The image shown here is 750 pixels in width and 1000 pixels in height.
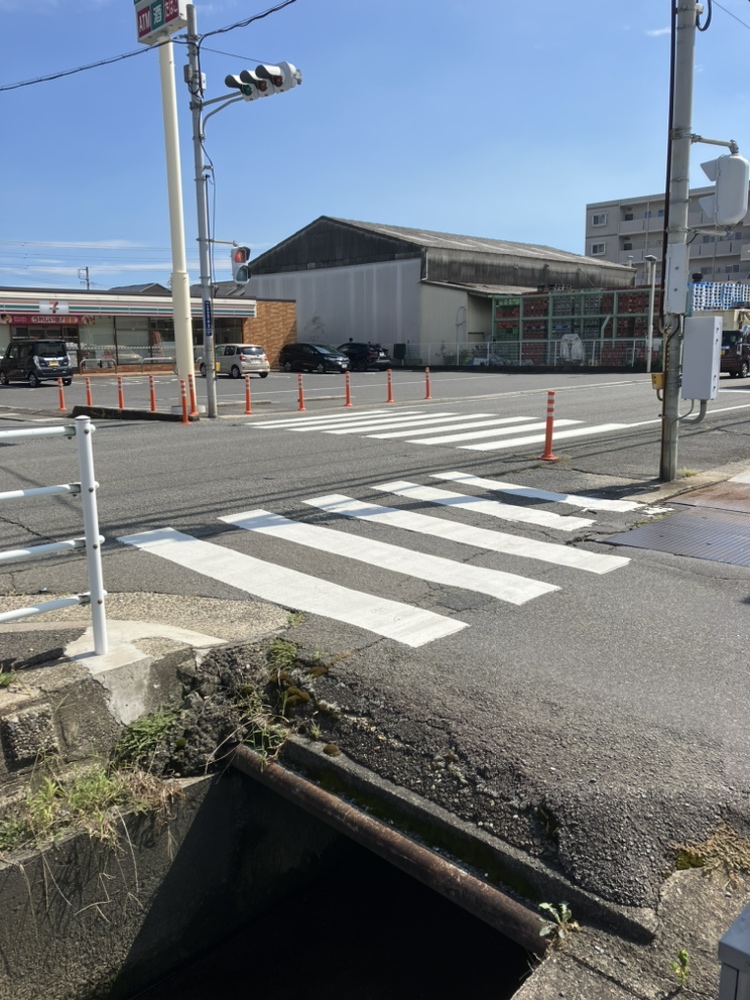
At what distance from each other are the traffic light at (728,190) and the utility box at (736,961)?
8473mm

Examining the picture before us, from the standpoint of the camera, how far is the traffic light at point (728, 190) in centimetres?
870

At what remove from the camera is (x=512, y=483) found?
1037 centimetres

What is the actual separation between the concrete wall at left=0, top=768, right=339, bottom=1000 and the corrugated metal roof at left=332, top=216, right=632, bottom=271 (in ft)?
167

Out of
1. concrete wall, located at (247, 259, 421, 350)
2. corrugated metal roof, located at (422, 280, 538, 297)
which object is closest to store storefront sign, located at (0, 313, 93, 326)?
concrete wall, located at (247, 259, 421, 350)

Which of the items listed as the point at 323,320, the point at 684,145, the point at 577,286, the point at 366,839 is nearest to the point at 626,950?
the point at 366,839

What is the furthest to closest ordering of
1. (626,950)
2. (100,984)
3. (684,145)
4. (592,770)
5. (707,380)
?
(707,380), (684,145), (100,984), (592,770), (626,950)

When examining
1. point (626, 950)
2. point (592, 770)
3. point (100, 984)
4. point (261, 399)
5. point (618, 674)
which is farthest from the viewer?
point (261, 399)

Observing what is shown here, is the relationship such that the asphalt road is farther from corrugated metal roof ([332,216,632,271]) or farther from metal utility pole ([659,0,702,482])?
corrugated metal roof ([332,216,632,271])

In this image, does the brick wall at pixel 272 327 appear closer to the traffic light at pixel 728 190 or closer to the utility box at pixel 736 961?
the traffic light at pixel 728 190

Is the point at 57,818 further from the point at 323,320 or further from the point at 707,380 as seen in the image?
the point at 323,320

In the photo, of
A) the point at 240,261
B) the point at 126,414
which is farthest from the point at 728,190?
the point at 126,414

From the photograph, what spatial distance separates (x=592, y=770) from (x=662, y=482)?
7.42 m

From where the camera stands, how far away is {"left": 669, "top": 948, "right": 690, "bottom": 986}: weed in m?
2.56

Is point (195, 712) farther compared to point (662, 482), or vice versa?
point (662, 482)
